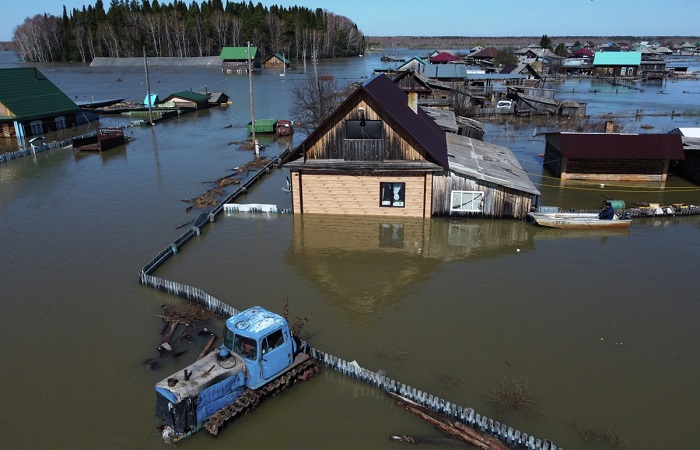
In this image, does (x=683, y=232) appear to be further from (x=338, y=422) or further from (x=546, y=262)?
(x=338, y=422)

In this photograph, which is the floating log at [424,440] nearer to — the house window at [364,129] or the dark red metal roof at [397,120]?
the dark red metal roof at [397,120]

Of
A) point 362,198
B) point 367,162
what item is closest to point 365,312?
point 362,198

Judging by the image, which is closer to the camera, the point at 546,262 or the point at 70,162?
the point at 546,262

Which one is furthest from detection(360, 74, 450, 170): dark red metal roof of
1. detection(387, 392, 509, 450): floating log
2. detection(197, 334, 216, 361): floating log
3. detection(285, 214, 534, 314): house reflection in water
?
detection(387, 392, 509, 450): floating log

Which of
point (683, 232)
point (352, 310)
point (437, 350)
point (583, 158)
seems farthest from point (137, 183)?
point (683, 232)

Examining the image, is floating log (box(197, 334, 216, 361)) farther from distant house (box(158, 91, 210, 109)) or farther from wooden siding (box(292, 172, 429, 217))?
distant house (box(158, 91, 210, 109))

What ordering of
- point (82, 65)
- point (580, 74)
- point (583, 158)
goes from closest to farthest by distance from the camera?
point (583, 158)
point (580, 74)
point (82, 65)

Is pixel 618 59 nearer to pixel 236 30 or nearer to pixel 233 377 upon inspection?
pixel 236 30
